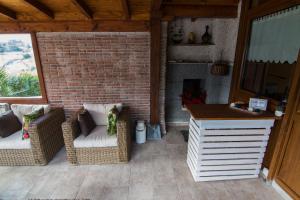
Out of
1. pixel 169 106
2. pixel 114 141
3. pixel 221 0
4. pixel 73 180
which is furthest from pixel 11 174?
pixel 221 0

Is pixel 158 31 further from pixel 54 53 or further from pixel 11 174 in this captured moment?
pixel 11 174

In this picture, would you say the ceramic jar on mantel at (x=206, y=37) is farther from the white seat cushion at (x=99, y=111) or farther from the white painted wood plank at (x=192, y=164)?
the white painted wood plank at (x=192, y=164)

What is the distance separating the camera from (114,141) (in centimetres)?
245

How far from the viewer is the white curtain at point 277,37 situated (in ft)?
5.94

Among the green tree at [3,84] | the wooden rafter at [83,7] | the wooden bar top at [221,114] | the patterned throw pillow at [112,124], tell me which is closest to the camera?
the wooden bar top at [221,114]

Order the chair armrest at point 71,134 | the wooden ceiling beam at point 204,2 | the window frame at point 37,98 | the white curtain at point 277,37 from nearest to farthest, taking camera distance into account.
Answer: the white curtain at point 277,37 → the chair armrest at point 71,134 → the wooden ceiling beam at point 204,2 → the window frame at point 37,98

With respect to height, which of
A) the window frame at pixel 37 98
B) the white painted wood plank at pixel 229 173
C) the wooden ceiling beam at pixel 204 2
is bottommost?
the white painted wood plank at pixel 229 173

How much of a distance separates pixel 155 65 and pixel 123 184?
199 centimetres

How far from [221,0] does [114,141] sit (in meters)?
2.79

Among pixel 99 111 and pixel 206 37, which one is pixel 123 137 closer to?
pixel 99 111

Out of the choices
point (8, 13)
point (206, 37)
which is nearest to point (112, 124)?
point (8, 13)

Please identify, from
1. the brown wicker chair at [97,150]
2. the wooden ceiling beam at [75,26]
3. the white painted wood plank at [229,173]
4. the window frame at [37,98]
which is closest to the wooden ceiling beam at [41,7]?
the wooden ceiling beam at [75,26]

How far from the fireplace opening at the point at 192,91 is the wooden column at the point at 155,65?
0.73 meters

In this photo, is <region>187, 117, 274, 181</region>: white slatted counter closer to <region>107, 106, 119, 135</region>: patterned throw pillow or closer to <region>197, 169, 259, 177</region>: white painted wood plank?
<region>197, 169, 259, 177</region>: white painted wood plank
